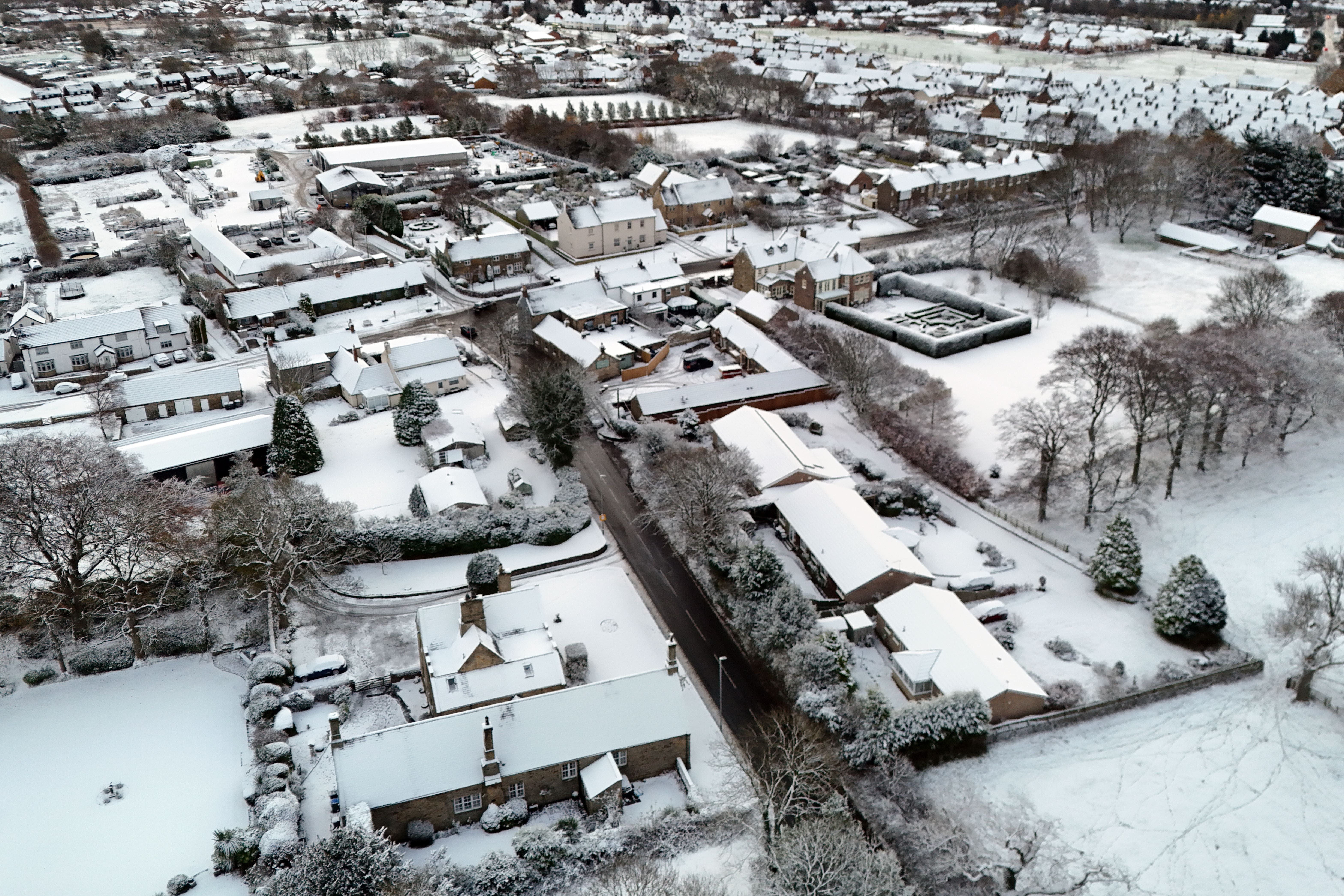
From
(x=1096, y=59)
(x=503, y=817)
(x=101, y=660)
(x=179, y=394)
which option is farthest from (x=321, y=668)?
(x=1096, y=59)

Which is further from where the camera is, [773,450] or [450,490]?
[773,450]

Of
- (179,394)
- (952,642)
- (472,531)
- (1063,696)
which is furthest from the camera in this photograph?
(179,394)

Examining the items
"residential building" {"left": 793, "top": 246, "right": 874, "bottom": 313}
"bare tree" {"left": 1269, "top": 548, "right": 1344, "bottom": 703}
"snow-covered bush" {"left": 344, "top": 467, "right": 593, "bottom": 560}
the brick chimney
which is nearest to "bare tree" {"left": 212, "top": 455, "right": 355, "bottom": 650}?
"snow-covered bush" {"left": 344, "top": 467, "right": 593, "bottom": 560}

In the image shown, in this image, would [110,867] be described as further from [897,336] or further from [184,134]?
[184,134]

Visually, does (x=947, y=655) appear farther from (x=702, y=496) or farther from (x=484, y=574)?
(x=484, y=574)

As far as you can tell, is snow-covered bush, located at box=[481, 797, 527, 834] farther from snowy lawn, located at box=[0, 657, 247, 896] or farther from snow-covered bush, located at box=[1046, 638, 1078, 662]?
snow-covered bush, located at box=[1046, 638, 1078, 662]
